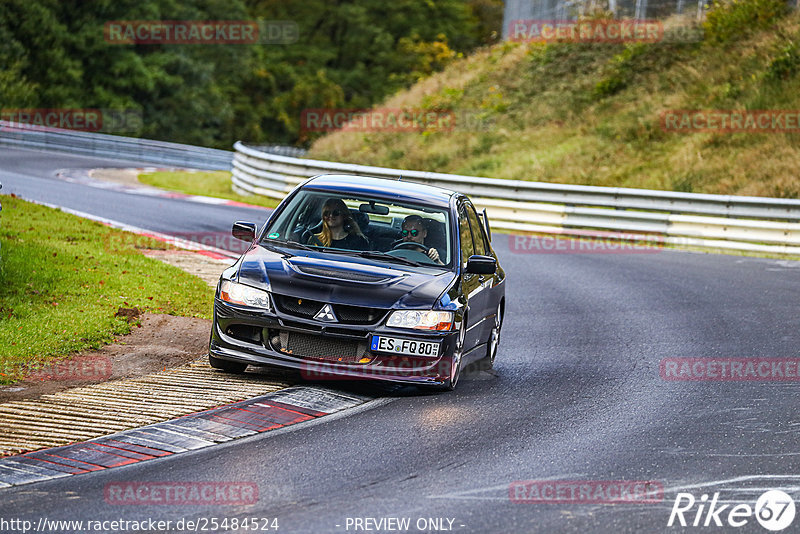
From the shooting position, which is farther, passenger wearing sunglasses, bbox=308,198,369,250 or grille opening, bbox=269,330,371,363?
passenger wearing sunglasses, bbox=308,198,369,250

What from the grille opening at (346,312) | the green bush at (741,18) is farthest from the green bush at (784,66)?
the grille opening at (346,312)

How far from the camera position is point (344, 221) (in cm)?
967

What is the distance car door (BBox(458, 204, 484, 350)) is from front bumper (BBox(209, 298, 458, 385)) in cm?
60

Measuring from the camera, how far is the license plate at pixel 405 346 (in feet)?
27.6

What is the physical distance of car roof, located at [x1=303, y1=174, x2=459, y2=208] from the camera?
991 centimetres

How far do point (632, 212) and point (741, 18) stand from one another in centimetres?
1528

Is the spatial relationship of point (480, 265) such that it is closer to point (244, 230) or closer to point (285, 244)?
point (285, 244)

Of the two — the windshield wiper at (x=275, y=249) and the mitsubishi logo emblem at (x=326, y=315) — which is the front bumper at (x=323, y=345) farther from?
the windshield wiper at (x=275, y=249)

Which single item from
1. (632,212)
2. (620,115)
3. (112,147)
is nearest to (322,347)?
(632,212)

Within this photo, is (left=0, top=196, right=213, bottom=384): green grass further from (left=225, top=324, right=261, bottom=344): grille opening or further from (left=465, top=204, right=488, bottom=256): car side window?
(left=465, top=204, right=488, bottom=256): car side window

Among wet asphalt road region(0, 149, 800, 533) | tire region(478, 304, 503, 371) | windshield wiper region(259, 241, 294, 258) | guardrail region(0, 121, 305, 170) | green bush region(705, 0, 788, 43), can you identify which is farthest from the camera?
guardrail region(0, 121, 305, 170)

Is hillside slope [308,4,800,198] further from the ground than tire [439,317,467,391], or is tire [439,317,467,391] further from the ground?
hillside slope [308,4,800,198]

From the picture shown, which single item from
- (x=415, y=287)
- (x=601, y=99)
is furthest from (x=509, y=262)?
(x=601, y=99)

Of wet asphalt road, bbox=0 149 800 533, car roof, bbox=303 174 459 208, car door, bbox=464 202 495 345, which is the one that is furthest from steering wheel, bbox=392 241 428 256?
wet asphalt road, bbox=0 149 800 533
